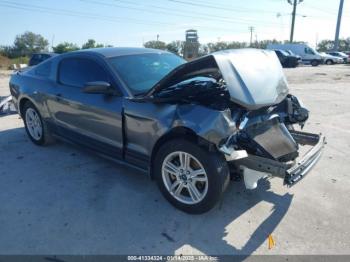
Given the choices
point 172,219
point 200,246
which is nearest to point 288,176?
point 200,246

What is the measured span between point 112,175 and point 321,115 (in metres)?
5.44

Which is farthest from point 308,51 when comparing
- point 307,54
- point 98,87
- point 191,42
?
point 98,87

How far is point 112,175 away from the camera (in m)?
4.25

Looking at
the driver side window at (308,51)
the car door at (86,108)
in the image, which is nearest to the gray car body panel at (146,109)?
the car door at (86,108)

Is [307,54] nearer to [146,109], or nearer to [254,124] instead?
[254,124]

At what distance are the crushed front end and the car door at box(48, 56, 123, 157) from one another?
4.62 feet

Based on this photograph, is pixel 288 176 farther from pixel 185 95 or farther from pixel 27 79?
pixel 27 79

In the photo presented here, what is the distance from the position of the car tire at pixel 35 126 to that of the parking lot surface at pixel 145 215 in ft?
2.24

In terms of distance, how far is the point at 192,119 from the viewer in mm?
3078

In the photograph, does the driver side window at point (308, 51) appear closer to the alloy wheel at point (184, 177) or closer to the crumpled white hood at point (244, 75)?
the crumpled white hood at point (244, 75)

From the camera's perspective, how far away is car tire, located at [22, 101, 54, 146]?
5256 millimetres

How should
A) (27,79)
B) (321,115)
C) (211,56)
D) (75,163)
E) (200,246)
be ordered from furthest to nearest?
(321,115) < (27,79) < (75,163) < (211,56) < (200,246)

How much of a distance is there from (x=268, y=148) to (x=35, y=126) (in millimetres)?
3982

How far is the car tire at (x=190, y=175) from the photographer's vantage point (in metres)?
3.01
